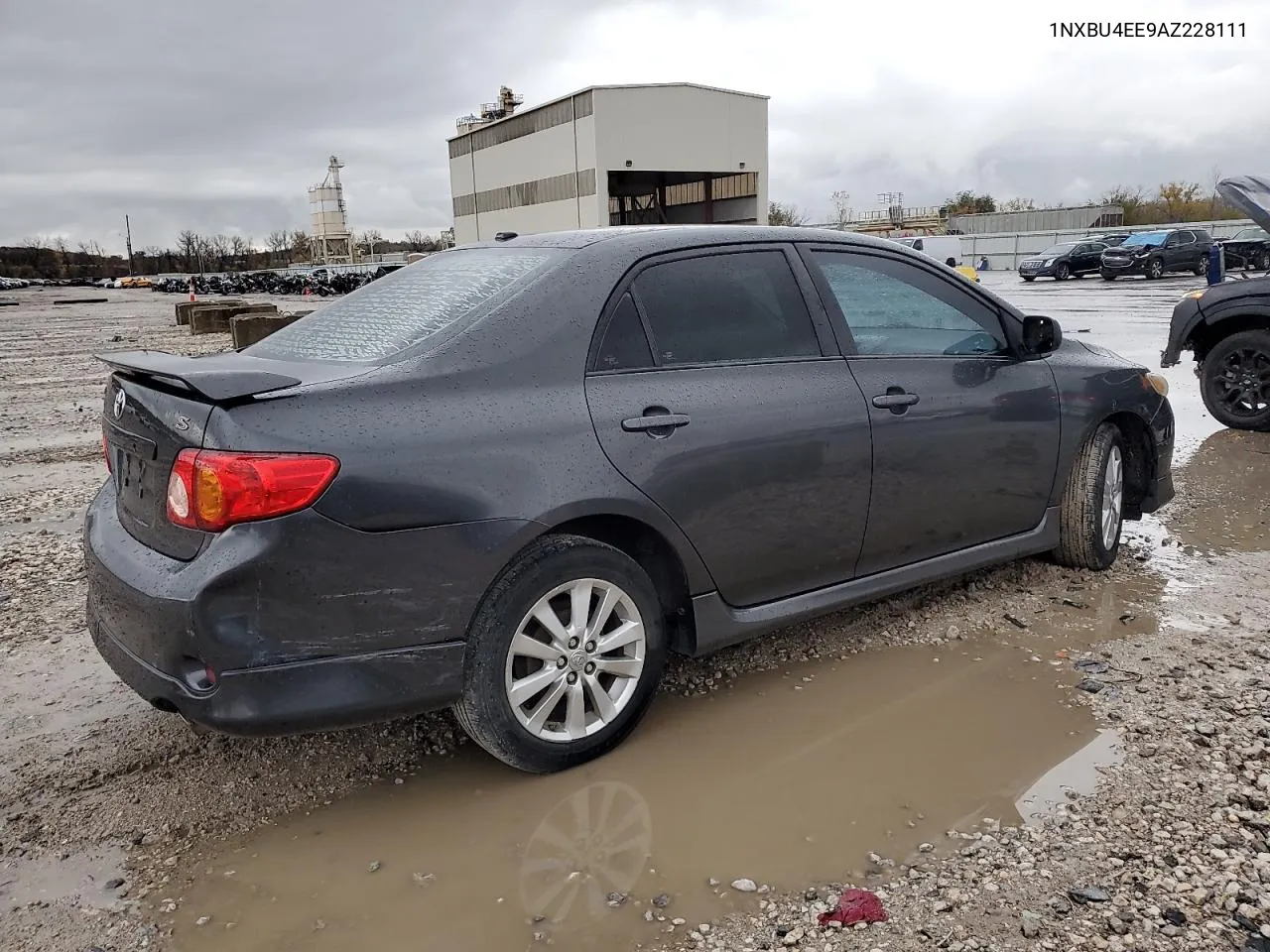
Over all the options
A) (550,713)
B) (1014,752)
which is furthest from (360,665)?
(1014,752)

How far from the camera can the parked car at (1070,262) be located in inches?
1396

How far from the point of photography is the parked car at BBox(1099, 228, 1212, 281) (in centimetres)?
3334

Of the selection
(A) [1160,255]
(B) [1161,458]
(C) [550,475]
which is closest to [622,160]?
(A) [1160,255]

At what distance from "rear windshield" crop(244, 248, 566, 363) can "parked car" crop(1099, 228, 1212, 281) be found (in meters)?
34.5

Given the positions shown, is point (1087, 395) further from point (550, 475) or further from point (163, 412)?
point (163, 412)

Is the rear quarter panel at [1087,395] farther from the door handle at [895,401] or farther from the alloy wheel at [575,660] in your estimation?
the alloy wheel at [575,660]

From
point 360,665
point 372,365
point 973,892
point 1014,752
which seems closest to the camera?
point 973,892

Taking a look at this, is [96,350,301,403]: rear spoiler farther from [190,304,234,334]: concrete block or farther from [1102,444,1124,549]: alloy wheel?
[190,304,234,334]: concrete block

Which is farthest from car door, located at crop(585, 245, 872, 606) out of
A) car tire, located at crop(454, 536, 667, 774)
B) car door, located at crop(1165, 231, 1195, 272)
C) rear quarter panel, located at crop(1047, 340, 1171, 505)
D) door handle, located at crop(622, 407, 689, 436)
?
car door, located at crop(1165, 231, 1195, 272)

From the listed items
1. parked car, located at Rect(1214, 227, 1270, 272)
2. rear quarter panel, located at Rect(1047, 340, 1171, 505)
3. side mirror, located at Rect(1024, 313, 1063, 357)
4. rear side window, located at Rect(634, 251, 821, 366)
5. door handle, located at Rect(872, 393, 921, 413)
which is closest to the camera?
rear side window, located at Rect(634, 251, 821, 366)

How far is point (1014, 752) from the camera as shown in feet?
10.6

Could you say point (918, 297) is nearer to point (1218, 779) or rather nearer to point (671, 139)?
point (1218, 779)

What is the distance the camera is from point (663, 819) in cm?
292

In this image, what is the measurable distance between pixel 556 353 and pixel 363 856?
155 centimetres
